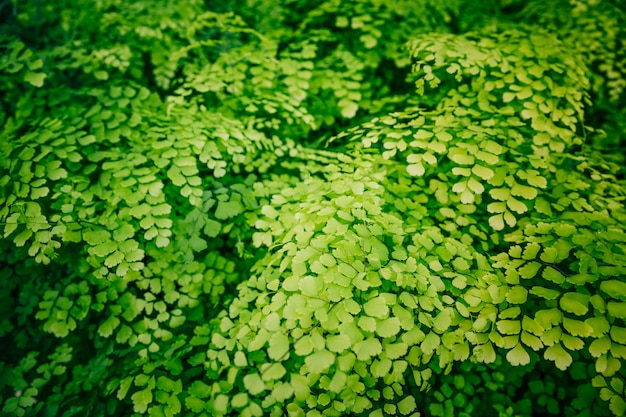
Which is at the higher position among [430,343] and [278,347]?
[278,347]

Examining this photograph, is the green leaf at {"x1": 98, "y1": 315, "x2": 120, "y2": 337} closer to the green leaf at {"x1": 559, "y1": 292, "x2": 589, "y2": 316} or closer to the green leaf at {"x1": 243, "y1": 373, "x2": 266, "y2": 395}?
the green leaf at {"x1": 243, "y1": 373, "x2": 266, "y2": 395}

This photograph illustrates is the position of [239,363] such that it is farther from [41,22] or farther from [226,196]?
[41,22]

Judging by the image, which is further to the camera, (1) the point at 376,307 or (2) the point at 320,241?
(2) the point at 320,241

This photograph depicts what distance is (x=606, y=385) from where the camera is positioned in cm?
143

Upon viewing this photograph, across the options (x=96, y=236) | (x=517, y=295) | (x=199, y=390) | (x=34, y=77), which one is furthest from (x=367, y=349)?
(x=34, y=77)

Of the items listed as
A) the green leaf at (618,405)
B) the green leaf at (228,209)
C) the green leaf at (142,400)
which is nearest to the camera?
the green leaf at (618,405)

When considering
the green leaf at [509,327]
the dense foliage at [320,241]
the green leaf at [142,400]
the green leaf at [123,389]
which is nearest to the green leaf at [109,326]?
the dense foliage at [320,241]

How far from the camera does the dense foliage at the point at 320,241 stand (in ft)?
4.66

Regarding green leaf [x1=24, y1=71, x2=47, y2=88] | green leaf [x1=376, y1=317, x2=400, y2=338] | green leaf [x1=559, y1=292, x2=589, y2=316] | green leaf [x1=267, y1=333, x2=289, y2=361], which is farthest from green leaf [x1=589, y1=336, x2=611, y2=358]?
green leaf [x1=24, y1=71, x2=47, y2=88]

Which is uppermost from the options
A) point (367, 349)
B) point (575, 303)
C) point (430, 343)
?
point (575, 303)

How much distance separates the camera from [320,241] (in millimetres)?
1610

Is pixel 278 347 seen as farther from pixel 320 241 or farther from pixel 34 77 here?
pixel 34 77

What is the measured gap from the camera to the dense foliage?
55.9 inches

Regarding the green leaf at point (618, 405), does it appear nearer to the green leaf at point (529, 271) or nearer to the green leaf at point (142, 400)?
the green leaf at point (529, 271)
